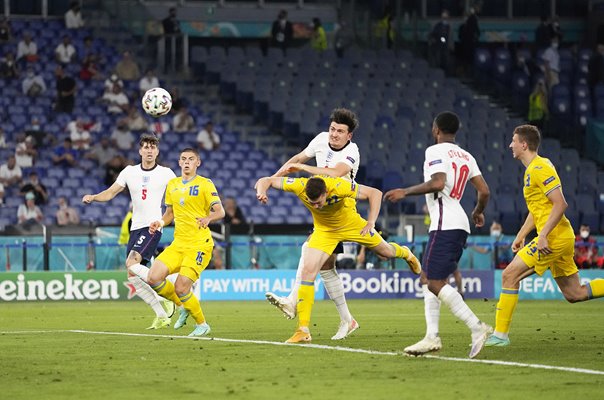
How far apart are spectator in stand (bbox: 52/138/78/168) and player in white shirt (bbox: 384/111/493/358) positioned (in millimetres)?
21739

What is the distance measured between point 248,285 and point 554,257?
14.2 meters

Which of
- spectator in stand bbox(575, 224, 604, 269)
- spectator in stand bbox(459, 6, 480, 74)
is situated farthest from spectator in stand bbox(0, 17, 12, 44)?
spectator in stand bbox(575, 224, 604, 269)

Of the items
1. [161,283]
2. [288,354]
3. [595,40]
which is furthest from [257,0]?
[288,354]

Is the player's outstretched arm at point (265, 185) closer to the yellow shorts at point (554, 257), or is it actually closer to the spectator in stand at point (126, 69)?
the yellow shorts at point (554, 257)

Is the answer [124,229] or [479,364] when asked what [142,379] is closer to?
[479,364]

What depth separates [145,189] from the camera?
1839 centimetres

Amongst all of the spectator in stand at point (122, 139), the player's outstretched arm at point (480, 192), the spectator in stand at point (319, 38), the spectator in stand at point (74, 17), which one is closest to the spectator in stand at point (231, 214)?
the spectator in stand at point (122, 139)

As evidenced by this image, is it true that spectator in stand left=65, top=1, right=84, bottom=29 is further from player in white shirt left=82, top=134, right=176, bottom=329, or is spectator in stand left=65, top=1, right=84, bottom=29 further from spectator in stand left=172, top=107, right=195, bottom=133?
player in white shirt left=82, top=134, right=176, bottom=329

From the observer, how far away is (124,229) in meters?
27.0

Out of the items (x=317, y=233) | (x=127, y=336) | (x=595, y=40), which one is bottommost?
(x=127, y=336)

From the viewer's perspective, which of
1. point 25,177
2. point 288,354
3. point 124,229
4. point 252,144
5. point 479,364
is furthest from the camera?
point 252,144

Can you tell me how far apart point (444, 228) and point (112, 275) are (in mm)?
15448

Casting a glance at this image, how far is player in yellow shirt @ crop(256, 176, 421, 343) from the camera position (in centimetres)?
1455

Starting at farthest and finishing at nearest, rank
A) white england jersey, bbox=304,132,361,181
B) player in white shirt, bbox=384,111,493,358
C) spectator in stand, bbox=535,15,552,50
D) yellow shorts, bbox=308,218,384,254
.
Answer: spectator in stand, bbox=535,15,552,50 < white england jersey, bbox=304,132,361,181 < yellow shorts, bbox=308,218,384,254 < player in white shirt, bbox=384,111,493,358
